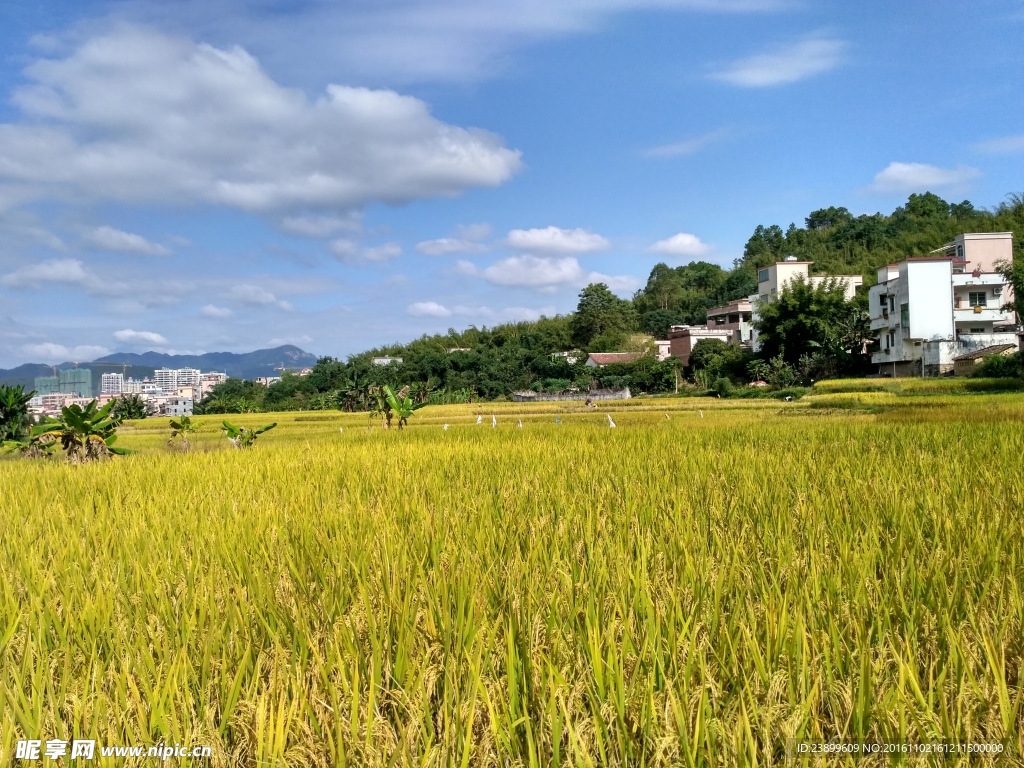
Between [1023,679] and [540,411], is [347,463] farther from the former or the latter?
[540,411]

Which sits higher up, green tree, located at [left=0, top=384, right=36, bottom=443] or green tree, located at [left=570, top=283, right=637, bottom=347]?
green tree, located at [left=570, top=283, right=637, bottom=347]

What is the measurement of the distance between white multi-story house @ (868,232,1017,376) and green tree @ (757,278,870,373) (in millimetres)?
1264

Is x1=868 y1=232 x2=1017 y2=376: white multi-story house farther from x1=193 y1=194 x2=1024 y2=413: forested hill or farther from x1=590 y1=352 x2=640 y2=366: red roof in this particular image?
x1=590 y1=352 x2=640 y2=366: red roof

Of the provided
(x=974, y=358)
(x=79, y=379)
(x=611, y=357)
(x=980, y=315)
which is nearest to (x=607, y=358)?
(x=611, y=357)

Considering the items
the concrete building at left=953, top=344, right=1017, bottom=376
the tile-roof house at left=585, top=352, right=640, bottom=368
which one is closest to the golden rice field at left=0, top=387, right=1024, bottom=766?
the concrete building at left=953, top=344, right=1017, bottom=376

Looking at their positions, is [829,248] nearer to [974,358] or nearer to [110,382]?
[974,358]

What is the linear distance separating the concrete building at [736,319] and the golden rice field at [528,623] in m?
37.9

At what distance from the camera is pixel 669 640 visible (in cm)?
161

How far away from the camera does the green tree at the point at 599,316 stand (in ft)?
157

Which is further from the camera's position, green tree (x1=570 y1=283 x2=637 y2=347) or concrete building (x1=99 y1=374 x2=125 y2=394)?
concrete building (x1=99 y1=374 x2=125 y2=394)

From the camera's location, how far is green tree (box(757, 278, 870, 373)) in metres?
30.7

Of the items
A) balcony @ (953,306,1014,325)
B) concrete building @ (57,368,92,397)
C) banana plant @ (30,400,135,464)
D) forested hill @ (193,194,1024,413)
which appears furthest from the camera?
concrete building @ (57,368,92,397)

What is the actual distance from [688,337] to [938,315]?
12.7 metres

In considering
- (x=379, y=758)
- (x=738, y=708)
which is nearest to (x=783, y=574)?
(x=738, y=708)
